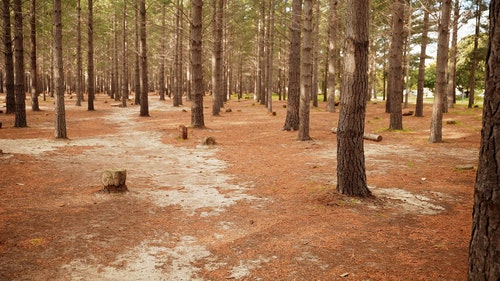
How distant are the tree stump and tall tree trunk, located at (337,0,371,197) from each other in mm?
4189

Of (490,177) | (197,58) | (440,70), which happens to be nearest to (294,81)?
(197,58)

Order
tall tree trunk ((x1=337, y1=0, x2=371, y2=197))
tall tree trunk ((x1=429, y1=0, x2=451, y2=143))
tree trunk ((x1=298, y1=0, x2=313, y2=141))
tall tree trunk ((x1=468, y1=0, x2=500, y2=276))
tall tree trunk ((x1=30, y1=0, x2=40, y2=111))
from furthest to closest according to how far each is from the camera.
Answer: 1. tall tree trunk ((x1=30, y1=0, x2=40, y2=111))
2. tree trunk ((x1=298, y1=0, x2=313, y2=141))
3. tall tree trunk ((x1=429, y1=0, x2=451, y2=143))
4. tall tree trunk ((x1=337, y1=0, x2=371, y2=197))
5. tall tree trunk ((x1=468, y1=0, x2=500, y2=276))

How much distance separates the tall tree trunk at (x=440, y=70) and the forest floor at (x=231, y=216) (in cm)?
117

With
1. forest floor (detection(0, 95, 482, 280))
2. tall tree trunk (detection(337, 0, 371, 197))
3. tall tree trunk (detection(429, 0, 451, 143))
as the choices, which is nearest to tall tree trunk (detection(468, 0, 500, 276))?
forest floor (detection(0, 95, 482, 280))

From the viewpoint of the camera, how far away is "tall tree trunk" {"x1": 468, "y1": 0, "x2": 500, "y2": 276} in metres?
2.61

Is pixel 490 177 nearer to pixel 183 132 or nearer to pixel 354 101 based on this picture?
pixel 354 101

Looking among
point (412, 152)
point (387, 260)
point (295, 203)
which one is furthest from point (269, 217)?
point (412, 152)

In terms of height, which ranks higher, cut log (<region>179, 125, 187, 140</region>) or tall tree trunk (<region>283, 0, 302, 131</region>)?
tall tree trunk (<region>283, 0, 302, 131</region>)

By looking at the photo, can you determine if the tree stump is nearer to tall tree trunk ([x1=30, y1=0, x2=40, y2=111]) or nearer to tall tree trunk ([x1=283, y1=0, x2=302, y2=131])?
tall tree trunk ([x1=283, y1=0, x2=302, y2=131])

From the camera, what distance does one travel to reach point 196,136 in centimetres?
1441

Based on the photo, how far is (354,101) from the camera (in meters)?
6.25

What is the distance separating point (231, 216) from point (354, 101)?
2.98 m

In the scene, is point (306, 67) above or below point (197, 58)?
below

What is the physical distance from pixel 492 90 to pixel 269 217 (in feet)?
12.1
